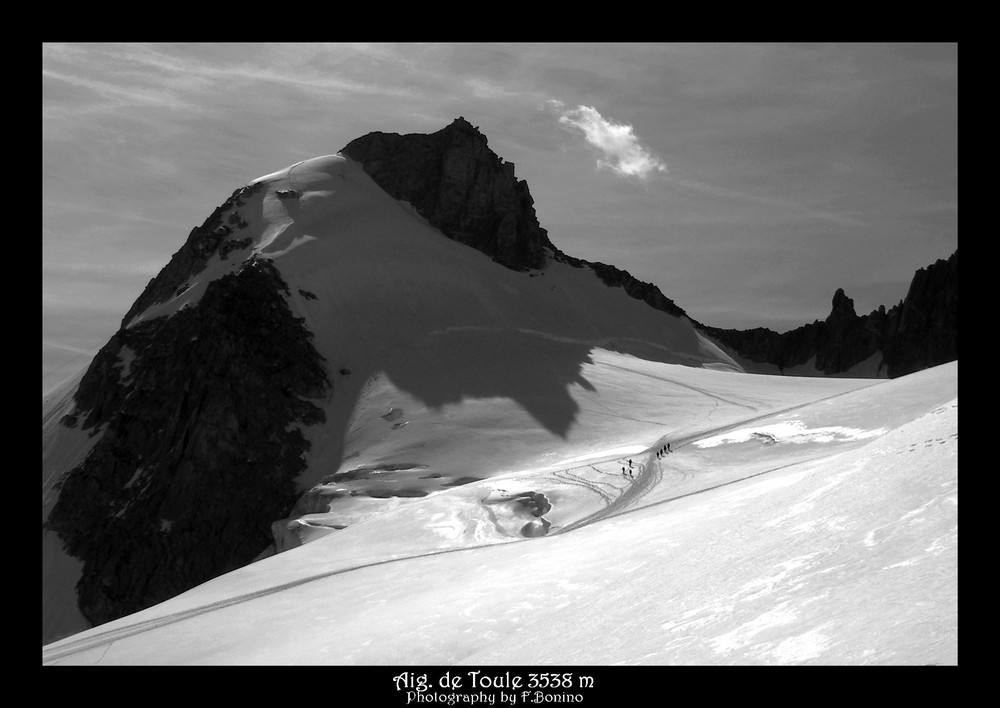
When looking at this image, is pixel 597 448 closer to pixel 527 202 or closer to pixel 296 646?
pixel 296 646

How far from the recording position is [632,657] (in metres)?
8.95

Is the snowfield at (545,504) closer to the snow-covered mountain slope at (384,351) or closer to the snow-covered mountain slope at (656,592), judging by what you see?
the snow-covered mountain slope at (656,592)

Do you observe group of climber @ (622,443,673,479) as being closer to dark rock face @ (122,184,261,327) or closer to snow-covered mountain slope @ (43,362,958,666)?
snow-covered mountain slope @ (43,362,958,666)

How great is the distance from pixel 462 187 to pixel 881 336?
88.5 m

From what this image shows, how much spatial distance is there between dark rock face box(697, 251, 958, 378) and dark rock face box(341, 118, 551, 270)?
50624mm

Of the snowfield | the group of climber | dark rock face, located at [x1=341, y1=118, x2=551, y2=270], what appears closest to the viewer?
the snowfield

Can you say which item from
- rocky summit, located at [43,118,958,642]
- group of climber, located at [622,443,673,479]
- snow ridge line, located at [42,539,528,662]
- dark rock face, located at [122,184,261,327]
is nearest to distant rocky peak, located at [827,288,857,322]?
rocky summit, located at [43,118,958,642]

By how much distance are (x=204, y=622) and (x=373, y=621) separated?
4.51 metres

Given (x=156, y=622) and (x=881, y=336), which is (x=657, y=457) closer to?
(x=156, y=622)

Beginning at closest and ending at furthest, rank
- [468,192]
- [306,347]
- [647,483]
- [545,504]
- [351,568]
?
[351,568]
[647,483]
[545,504]
[306,347]
[468,192]

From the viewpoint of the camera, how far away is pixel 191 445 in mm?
67250

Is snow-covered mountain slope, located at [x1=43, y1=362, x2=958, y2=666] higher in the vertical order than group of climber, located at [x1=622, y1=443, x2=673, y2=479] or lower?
lower

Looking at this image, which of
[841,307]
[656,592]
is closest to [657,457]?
[656,592]

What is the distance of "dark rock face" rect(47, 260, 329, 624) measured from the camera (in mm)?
61281
